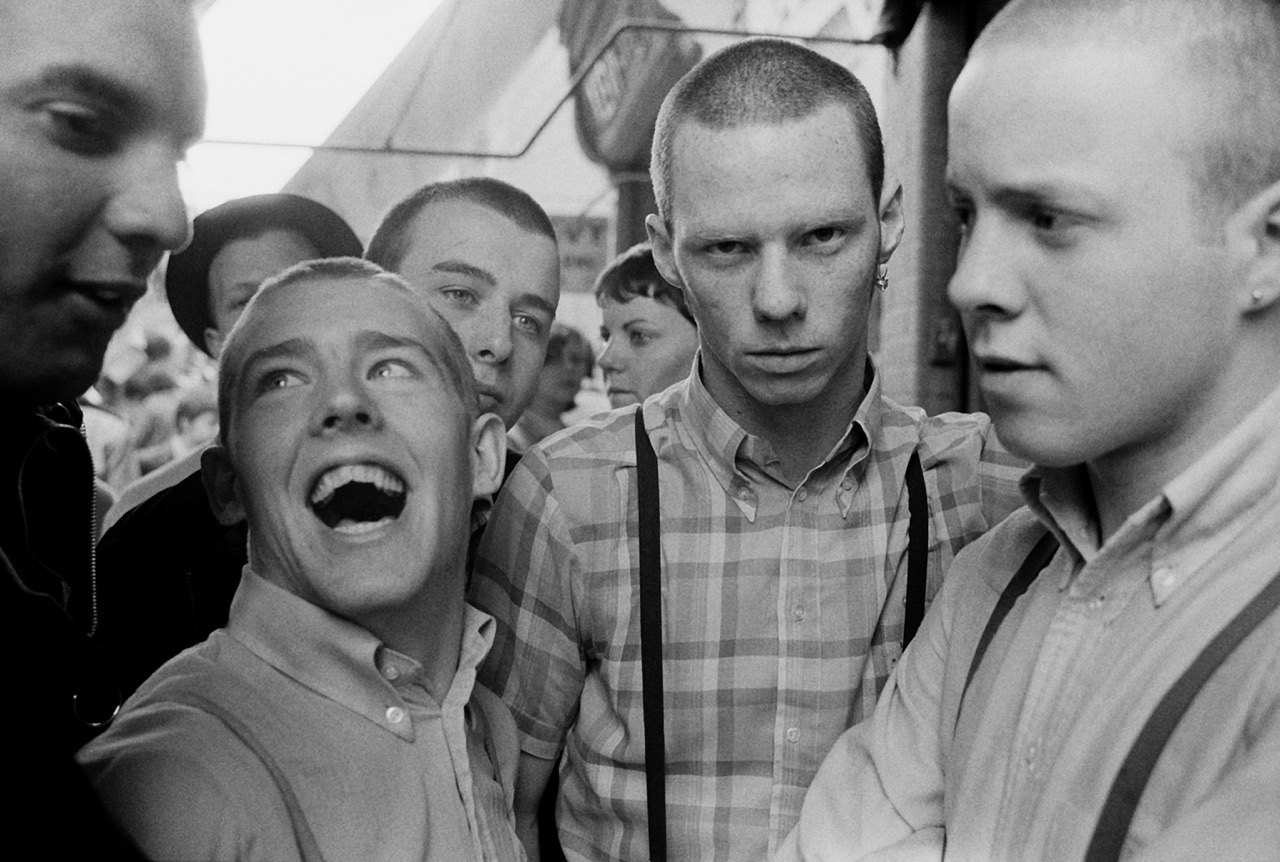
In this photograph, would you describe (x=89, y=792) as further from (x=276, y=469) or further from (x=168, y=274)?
(x=168, y=274)

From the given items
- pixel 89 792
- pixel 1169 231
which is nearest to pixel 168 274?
pixel 89 792

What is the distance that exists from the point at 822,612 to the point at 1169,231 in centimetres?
76

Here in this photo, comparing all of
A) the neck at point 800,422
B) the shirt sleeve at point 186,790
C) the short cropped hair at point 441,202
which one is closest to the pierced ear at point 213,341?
the short cropped hair at point 441,202

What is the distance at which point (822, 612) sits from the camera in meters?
1.64

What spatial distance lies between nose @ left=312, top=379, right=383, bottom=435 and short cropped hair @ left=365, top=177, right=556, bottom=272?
0.81 metres

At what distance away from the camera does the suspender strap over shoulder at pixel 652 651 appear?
1.60 meters

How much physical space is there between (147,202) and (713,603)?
0.90 metres

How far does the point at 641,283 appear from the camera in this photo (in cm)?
324

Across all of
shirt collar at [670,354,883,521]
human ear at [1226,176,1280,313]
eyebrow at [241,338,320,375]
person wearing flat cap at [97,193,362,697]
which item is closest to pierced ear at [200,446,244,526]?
eyebrow at [241,338,320,375]

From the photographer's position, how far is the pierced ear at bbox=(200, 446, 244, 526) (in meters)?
1.39

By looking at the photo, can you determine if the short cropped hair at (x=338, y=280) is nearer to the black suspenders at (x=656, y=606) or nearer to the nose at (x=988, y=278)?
the black suspenders at (x=656, y=606)

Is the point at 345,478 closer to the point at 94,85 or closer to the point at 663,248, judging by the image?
the point at 94,85

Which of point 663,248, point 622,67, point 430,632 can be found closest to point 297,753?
point 430,632

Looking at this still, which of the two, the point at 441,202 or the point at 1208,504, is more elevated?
the point at 1208,504
